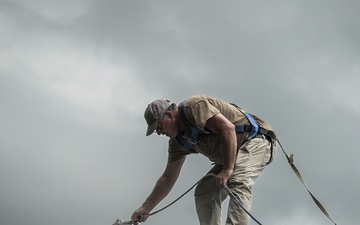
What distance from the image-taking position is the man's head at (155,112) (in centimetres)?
1002

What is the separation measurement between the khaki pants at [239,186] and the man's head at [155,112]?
4.19 ft

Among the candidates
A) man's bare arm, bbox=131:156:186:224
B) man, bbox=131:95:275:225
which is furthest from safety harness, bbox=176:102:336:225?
man's bare arm, bbox=131:156:186:224

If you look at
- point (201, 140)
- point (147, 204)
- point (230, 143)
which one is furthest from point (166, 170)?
point (230, 143)

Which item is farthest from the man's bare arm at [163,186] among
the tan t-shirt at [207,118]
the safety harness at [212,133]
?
the safety harness at [212,133]

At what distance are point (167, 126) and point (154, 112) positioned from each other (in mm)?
294

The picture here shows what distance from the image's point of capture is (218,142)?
10219 millimetres

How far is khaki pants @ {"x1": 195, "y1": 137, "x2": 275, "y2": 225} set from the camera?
31.4ft

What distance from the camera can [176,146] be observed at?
11062 mm

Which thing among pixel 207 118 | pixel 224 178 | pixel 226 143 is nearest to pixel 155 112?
pixel 207 118

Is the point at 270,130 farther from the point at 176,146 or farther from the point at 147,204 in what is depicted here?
the point at 147,204

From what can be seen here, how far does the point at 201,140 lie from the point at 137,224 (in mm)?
2112

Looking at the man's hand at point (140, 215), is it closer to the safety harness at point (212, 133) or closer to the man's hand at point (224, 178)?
the safety harness at point (212, 133)

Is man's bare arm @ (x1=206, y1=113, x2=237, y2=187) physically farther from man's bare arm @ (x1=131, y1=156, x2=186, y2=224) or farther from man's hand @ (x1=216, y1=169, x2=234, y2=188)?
man's bare arm @ (x1=131, y1=156, x2=186, y2=224)

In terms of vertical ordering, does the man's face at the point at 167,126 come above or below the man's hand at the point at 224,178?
above
